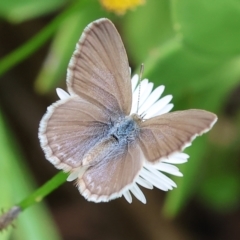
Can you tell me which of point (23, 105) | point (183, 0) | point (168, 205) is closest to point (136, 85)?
point (183, 0)

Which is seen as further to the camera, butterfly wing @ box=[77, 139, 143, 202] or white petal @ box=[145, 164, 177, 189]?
white petal @ box=[145, 164, 177, 189]

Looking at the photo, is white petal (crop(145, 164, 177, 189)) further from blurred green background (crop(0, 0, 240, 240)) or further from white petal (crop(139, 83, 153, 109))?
blurred green background (crop(0, 0, 240, 240))

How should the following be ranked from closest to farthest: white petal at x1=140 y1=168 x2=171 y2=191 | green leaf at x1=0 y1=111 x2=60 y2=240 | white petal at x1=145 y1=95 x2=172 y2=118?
white petal at x1=140 y1=168 x2=171 y2=191, white petal at x1=145 y1=95 x2=172 y2=118, green leaf at x1=0 y1=111 x2=60 y2=240

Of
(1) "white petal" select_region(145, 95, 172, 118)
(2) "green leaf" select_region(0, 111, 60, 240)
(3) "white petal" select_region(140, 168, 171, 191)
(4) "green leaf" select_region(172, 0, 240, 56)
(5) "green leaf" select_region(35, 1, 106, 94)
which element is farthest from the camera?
(5) "green leaf" select_region(35, 1, 106, 94)

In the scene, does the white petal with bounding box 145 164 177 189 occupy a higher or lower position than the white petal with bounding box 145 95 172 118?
lower

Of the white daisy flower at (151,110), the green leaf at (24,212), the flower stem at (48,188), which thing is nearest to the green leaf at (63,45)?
the green leaf at (24,212)

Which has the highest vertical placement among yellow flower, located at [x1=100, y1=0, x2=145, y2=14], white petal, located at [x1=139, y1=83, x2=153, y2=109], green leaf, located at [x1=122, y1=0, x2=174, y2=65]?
yellow flower, located at [x1=100, y1=0, x2=145, y2=14]

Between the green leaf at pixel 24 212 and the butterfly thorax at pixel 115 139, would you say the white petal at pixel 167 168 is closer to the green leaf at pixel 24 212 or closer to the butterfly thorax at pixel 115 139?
the butterfly thorax at pixel 115 139

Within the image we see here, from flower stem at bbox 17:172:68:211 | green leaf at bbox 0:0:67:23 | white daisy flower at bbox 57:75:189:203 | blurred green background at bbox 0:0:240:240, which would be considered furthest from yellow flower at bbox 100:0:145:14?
flower stem at bbox 17:172:68:211
